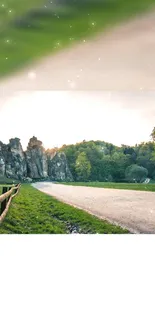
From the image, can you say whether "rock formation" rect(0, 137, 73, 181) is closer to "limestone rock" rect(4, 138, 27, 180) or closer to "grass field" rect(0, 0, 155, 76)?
"limestone rock" rect(4, 138, 27, 180)

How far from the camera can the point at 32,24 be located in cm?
498

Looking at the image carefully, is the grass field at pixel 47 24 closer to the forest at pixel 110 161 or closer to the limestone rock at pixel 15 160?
the limestone rock at pixel 15 160

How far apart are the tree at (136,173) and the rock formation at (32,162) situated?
24.6 inches

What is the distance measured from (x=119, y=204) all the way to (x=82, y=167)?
560 millimetres

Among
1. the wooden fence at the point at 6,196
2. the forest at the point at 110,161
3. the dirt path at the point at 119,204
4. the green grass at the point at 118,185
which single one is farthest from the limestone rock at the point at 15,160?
the green grass at the point at 118,185

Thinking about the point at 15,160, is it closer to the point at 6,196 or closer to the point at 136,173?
the point at 6,196

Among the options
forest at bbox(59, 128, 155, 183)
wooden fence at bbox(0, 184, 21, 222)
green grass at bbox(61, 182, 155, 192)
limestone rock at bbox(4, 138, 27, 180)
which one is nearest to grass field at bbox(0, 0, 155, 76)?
Answer: limestone rock at bbox(4, 138, 27, 180)

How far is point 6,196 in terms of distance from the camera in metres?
5.25

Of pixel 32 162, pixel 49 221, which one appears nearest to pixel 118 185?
pixel 49 221
